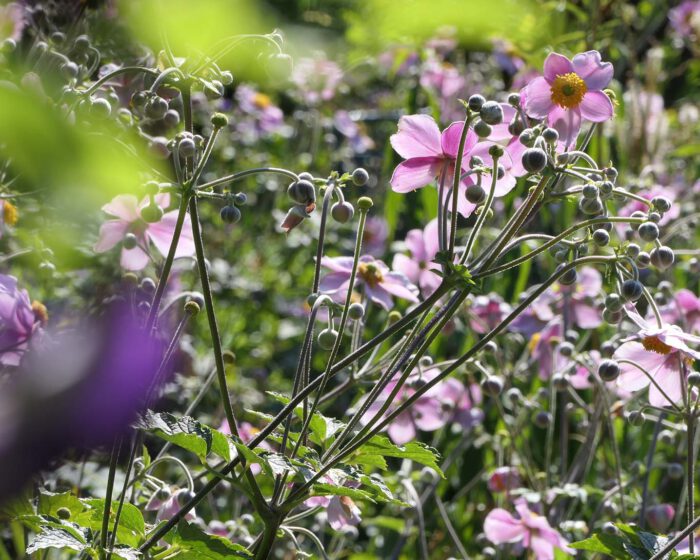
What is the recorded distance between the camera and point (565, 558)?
68.7 inches

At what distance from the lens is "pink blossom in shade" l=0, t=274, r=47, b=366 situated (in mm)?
1262

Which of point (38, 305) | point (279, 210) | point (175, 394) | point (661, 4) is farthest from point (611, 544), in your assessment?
point (661, 4)

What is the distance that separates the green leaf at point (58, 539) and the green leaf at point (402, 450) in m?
0.32

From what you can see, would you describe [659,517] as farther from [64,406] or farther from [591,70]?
[64,406]

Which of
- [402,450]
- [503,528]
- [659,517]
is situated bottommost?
[503,528]

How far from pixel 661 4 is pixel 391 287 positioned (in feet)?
11.9

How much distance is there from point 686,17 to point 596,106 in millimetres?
3489

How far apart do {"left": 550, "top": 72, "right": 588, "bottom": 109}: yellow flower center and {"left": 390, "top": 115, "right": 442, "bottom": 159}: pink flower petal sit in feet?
0.52

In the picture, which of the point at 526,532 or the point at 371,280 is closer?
the point at 371,280

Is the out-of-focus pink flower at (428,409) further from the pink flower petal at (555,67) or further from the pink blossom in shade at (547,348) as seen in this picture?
the pink flower petal at (555,67)

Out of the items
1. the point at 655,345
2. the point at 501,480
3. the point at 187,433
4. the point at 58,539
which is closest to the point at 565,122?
the point at 655,345

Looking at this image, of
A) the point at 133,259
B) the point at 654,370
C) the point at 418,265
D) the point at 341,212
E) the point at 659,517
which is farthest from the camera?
the point at 418,265

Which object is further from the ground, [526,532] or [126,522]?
[126,522]

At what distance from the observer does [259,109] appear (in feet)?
13.4
